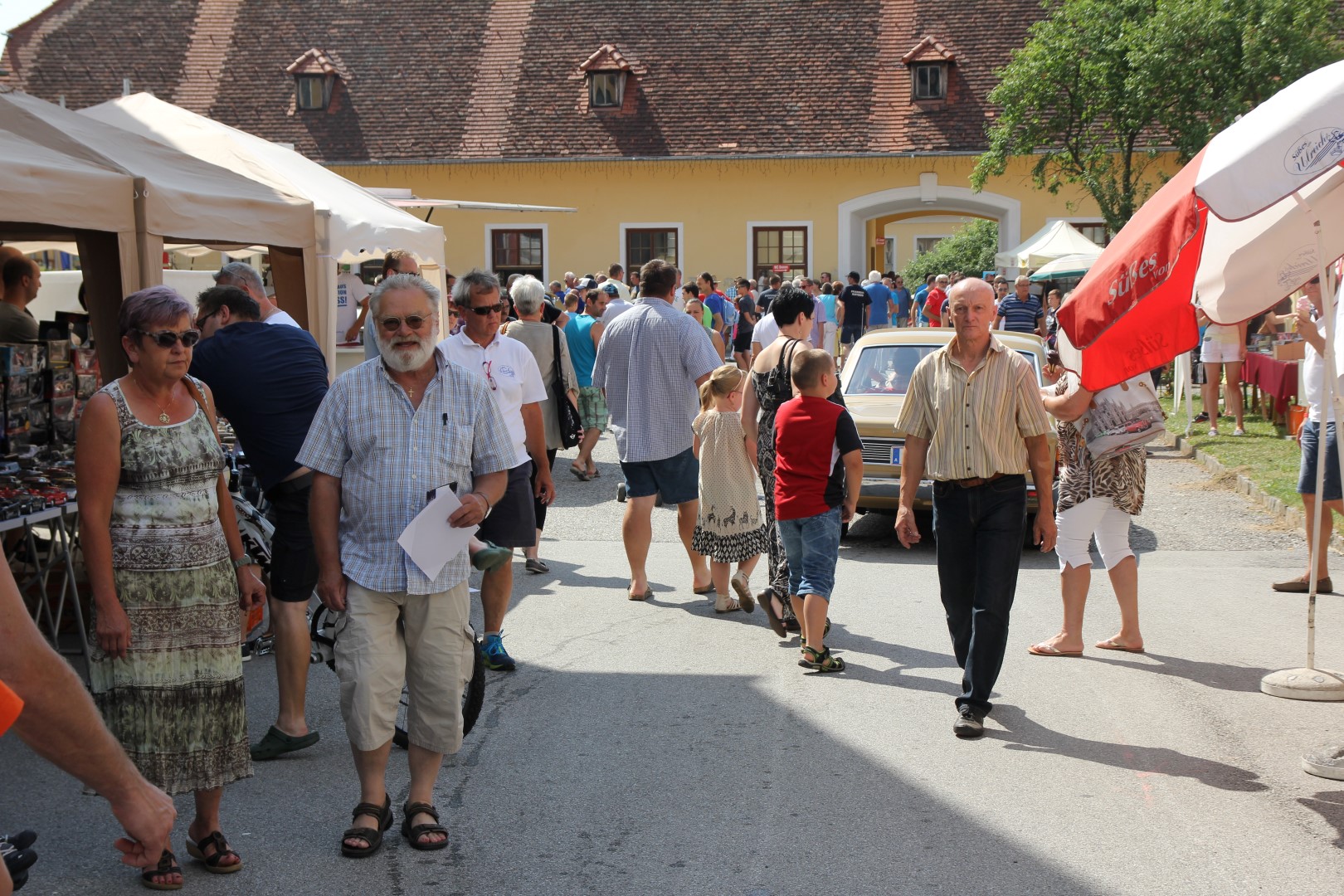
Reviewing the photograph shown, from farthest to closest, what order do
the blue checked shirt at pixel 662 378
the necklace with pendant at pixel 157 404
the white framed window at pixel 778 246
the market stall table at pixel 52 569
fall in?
the white framed window at pixel 778 246 → the blue checked shirt at pixel 662 378 → the market stall table at pixel 52 569 → the necklace with pendant at pixel 157 404

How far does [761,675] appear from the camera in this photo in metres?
6.92

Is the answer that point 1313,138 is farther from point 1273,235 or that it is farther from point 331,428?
point 331,428

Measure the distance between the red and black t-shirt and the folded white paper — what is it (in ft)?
9.05

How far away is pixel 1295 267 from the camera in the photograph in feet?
19.7

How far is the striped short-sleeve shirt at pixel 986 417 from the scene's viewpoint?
5871 mm

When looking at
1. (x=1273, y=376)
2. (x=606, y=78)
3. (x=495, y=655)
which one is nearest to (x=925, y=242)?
(x=606, y=78)

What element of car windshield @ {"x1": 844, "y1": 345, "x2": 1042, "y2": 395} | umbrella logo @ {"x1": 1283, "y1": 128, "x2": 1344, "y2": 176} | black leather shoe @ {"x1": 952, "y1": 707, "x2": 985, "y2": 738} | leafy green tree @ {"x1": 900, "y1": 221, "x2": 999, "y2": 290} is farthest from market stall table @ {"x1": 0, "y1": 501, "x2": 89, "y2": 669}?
leafy green tree @ {"x1": 900, "y1": 221, "x2": 999, "y2": 290}

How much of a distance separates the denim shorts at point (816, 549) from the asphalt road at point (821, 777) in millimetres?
461

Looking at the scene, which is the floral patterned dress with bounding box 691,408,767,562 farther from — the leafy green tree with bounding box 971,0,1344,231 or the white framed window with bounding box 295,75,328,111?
the white framed window with bounding box 295,75,328,111

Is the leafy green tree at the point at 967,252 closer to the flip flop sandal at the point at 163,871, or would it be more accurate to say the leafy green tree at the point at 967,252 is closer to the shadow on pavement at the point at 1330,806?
the shadow on pavement at the point at 1330,806

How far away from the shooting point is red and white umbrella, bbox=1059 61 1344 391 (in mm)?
4906

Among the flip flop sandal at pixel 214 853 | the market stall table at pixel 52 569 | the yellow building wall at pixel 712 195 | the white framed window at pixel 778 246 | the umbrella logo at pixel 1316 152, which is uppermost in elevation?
the yellow building wall at pixel 712 195

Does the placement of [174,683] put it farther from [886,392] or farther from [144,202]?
[886,392]

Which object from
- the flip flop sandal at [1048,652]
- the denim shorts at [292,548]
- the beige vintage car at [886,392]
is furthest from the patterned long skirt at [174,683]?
the beige vintage car at [886,392]
